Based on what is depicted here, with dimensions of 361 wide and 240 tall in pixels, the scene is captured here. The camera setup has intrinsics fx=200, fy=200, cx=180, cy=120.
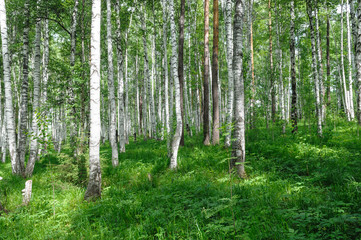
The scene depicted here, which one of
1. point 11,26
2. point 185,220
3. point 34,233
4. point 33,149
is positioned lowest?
point 34,233

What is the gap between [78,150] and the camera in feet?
→ 21.6

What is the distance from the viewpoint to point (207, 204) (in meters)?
3.56

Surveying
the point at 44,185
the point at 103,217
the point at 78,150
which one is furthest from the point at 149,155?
the point at 103,217

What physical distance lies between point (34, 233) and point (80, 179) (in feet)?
9.54

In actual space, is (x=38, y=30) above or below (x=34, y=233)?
above

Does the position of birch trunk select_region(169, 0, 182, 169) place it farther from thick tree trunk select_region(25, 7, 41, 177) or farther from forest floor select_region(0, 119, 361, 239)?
thick tree trunk select_region(25, 7, 41, 177)

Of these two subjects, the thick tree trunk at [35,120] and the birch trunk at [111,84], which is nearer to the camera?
the thick tree trunk at [35,120]

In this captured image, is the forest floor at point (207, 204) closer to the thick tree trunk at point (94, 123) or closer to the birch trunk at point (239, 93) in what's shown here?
the thick tree trunk at point (94, 123)

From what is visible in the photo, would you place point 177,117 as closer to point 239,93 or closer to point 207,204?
point 239,93

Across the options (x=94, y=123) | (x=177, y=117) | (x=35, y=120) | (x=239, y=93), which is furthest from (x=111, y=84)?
(x=239, y=93)

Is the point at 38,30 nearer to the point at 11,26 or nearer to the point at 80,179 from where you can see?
the point at 80,179

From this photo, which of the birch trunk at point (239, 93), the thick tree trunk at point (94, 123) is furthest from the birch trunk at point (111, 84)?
the birch trunk at point (239, 93)

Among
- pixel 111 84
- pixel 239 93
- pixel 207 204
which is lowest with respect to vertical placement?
pixel 207 204

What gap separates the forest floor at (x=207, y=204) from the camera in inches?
107
